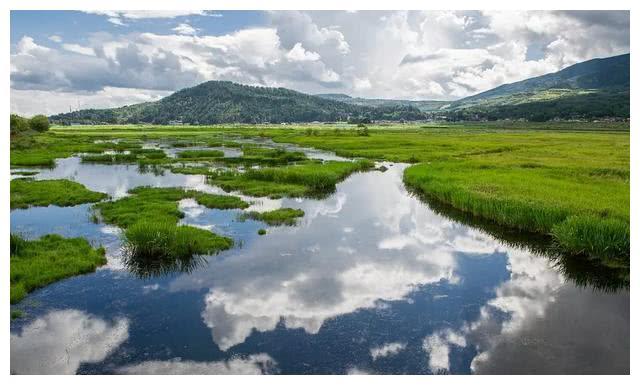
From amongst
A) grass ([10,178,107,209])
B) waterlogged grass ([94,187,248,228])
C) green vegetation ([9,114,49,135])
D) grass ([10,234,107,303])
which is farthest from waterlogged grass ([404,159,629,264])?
green vegetation ([9,114,49,135])

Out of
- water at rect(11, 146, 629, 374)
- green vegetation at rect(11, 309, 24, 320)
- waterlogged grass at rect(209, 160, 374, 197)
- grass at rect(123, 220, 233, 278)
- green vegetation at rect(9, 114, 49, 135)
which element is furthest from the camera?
green vegetation at rect(9, 114, 49, 135)

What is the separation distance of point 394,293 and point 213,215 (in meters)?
15.8

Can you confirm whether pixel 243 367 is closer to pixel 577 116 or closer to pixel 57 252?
pixel 57 252

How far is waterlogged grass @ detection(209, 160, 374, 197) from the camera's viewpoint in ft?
129

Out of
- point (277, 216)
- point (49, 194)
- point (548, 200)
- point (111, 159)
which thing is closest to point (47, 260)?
point (277, 216)

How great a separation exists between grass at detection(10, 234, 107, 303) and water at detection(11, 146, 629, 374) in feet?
1.81

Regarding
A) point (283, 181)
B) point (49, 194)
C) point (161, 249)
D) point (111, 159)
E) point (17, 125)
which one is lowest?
point (161, 249)

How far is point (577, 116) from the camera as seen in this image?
19962 cm

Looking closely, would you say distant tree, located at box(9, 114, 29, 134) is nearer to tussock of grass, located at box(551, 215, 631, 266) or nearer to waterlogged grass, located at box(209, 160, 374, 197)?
waterlogged grass, located at box(209, 160, 374, 197)

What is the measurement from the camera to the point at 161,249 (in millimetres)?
22141

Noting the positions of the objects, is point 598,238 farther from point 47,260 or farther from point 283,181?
point 283,181

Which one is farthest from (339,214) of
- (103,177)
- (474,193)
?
(103,177)

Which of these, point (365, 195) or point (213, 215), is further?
point (365, 195)

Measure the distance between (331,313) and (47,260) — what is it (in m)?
13.2
